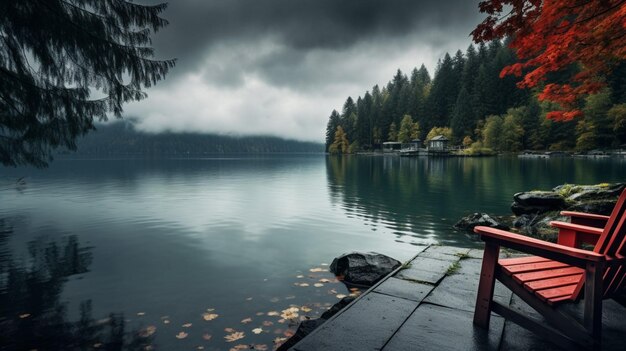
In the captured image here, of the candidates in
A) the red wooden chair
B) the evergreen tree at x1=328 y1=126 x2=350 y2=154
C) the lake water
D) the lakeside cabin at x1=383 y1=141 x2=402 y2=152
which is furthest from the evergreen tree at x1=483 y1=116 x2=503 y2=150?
the red wooden chair

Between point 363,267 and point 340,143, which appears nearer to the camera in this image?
point 363,267

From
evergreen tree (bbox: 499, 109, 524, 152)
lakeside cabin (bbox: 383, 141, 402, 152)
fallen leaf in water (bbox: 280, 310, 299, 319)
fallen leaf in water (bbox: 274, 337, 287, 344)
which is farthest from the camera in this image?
lakeside cabin (bbox: 383, 141, 402, 152)

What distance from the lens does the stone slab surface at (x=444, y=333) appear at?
3008 mm

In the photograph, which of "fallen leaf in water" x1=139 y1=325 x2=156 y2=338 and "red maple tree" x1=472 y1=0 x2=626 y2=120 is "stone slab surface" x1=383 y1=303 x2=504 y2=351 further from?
"red maple tree" x1=472 y1=0 x2=626 y2=120

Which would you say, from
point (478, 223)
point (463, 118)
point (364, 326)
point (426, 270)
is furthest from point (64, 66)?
point (463, 118)

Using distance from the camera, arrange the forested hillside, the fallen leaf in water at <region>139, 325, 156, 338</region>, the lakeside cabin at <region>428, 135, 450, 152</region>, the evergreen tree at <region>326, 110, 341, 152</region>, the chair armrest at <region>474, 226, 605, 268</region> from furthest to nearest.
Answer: the evergreen tree at <region>326, 110, 341, 152</region>
the lakeside cabin at <region>428, 135, 450, 152</region>
the forested hillside
the fallen leaf in water at <region>139, 325, 156, 338</region>
the chair armrest at <region>474, 226, 605, 268</region>

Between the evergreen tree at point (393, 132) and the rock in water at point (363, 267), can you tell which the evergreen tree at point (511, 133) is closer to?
the evergreen tree at point (393, 132)

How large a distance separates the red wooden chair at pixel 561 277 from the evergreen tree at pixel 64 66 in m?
7.57

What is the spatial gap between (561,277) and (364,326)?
199 centimetres

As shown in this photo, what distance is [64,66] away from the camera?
6.57 metres

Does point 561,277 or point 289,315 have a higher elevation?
point 561,277

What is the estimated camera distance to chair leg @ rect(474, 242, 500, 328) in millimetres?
3033

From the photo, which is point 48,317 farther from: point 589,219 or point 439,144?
point 439,144

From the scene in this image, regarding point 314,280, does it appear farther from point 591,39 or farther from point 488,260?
point 591,39
